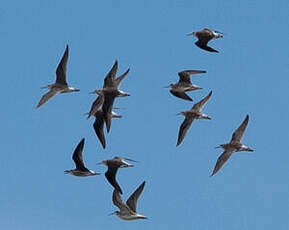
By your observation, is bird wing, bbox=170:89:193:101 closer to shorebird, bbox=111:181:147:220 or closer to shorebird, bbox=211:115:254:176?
shorebird, bbox=211:115:254:176

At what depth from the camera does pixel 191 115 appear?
57125 millimetres

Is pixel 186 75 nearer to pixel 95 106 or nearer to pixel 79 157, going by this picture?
pixel 95 106

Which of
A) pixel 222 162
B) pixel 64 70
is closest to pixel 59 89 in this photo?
pixel 64 70

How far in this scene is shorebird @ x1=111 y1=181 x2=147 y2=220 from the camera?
179ft

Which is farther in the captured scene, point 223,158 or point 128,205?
point 223,158

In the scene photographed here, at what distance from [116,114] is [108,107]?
399 centimetres

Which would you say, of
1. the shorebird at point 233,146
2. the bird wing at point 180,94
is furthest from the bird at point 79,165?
the shorebird at point 233,146

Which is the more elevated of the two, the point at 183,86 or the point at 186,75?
the point at 186,75

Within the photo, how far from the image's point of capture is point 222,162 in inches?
2227

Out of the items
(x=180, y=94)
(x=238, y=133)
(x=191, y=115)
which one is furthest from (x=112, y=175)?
(x=238, y=133)

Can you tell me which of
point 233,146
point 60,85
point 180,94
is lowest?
point 233,146

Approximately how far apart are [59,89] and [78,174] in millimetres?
4396

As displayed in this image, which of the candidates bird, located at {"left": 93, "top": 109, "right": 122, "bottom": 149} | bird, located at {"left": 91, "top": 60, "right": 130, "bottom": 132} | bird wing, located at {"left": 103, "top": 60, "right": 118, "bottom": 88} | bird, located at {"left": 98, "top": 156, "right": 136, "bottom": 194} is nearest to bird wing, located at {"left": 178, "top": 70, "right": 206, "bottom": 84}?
bird, located at {"left": 93, "top": 109, "right": 122, "bottom": 149}

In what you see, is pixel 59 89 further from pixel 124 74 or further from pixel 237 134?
pixel 237 134
